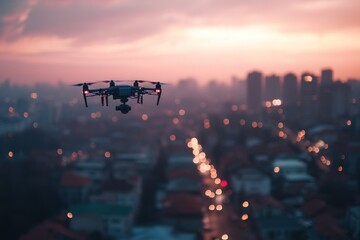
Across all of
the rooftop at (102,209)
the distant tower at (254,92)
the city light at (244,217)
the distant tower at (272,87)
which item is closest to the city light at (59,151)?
the distant tower at (272,87)

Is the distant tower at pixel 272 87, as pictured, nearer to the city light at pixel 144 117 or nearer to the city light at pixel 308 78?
the city light at pixel 308 78

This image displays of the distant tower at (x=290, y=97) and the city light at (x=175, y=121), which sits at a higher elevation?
the distant tower at (x=290, y=97)

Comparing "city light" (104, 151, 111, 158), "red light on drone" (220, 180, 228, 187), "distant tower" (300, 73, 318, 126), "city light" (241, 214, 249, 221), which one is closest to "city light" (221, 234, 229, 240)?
"city light" (241, 214, 249, 221)

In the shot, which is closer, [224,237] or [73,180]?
[224,237]

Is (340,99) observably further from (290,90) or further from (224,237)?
(224,237)

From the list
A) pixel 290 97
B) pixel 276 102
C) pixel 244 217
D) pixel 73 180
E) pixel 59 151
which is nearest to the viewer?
pixel 244 217

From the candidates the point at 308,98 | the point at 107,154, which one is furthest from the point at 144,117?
the point at 308,98

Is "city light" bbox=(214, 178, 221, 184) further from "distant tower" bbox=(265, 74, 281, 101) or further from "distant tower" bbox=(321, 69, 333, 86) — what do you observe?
"distant tower" bbox=(265, 74, 281, 101)
